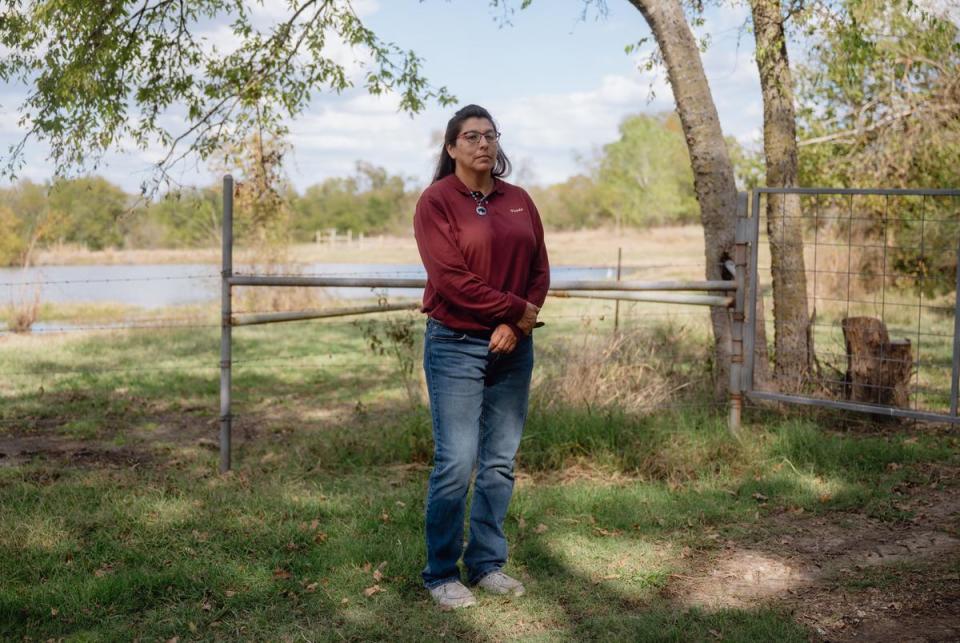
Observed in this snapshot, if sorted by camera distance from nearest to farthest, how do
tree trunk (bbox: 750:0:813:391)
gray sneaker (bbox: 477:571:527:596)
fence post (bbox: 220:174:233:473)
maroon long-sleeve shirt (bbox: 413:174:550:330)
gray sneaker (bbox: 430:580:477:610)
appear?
maroon long-sleeve shirt (bbox: 413:174:550:330)
gray sneaker (bbox: 430:580:477:610)
gray sneaker (bbox: 477:571:527:596)
fence post (bbox: 220:174:233:473)
tree trunk (bbox: 750:0:813:391)

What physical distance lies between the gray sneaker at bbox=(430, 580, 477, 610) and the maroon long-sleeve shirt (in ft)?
3.70

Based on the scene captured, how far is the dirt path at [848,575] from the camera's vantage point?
3766 mm

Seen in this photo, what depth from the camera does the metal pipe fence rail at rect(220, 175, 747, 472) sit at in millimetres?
5738

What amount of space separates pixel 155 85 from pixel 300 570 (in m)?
5.37

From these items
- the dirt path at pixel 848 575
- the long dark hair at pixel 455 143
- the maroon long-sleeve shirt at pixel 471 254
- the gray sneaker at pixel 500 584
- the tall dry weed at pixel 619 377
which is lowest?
the dirt path at pixel 848 575

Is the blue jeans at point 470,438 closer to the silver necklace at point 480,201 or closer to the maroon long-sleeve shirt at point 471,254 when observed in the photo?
A: the maroon long-sleeve shirt at point 471,254

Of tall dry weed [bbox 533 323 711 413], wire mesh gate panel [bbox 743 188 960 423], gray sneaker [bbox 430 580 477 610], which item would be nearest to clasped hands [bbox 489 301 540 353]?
gray sneaker [bbox 430 580 477 610]

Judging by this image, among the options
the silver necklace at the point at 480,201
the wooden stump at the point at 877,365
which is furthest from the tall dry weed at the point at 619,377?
the silver necklace at the point at 480,201

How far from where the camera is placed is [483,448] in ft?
13.2

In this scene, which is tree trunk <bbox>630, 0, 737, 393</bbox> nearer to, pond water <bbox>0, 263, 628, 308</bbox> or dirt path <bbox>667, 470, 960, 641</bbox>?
pond water <bbox>0, 263, 628, 308</bbox>

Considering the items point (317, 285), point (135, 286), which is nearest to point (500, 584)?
point (317, 285)

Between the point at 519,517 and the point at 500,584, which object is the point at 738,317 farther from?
the point at 500,584

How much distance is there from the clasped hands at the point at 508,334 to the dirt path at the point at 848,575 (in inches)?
54.4

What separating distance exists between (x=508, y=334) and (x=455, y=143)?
82cm
